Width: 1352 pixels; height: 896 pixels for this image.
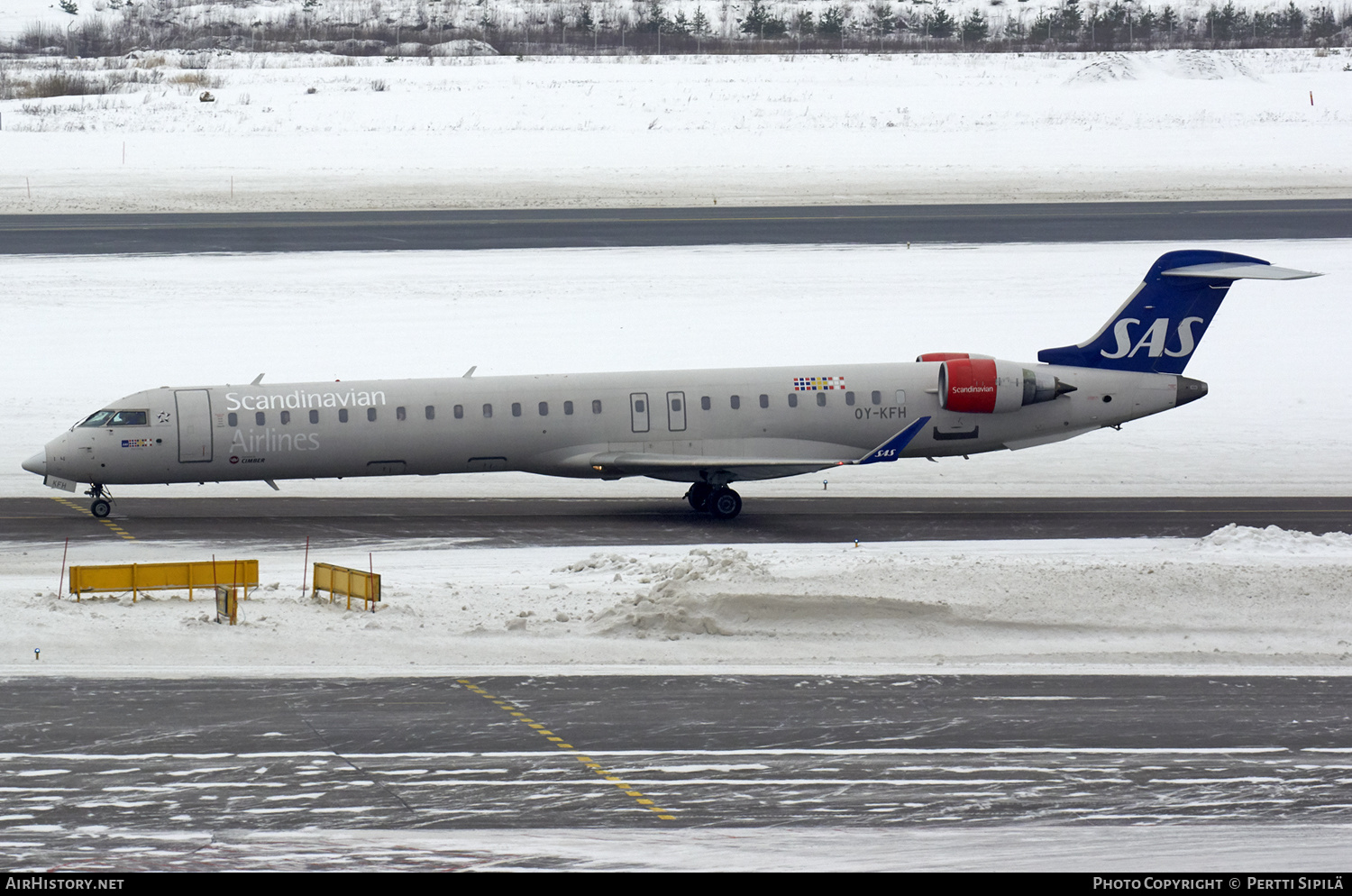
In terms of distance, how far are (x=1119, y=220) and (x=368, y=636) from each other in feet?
142

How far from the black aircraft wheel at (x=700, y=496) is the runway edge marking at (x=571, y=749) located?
42.9 feet

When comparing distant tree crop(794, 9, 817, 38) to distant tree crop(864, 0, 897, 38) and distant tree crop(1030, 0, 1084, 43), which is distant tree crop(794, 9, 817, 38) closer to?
distant tree crop(864, 0, 897, 38)

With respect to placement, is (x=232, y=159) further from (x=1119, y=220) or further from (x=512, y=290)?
(x=1119, y=220)

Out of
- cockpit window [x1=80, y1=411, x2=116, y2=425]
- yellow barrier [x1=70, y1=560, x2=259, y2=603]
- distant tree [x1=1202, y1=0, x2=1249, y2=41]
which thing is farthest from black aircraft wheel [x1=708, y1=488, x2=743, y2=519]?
distant tree [x1=1202, y1=0, x2=1249, y2=41]

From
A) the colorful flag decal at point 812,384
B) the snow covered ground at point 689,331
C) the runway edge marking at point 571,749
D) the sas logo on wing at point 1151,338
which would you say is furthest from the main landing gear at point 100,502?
the sas logo on wing at point 1151,338

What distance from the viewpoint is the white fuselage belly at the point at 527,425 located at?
32.2 meters

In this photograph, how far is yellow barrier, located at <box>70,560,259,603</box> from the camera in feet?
77.4

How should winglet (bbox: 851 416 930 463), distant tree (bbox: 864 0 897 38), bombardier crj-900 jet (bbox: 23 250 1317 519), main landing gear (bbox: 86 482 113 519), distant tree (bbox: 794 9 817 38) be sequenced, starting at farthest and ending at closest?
1. distant tree (bbox: 864 0 897 38)
2. distant tree (bbox: 794 9 817 38)
3. main landing gear (bbox: 86 482 113 519)
4. bombardier crj-900 jet (bbox: 23 250 1317 519)
5. winglet (bbox: 851 416 930 463)

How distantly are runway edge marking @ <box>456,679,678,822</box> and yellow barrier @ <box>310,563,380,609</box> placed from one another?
10.4ft

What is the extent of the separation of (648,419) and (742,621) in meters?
10.3

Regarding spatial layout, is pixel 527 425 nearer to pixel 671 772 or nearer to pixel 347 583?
pixel 347 583

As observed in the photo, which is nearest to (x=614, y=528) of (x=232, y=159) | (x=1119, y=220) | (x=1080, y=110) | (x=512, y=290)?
(x=512, y=290)

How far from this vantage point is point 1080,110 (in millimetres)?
81812

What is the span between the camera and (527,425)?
1288 inches
